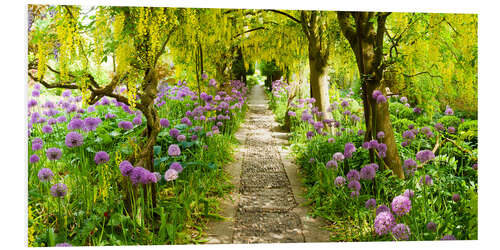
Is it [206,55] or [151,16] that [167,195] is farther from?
[206,55]

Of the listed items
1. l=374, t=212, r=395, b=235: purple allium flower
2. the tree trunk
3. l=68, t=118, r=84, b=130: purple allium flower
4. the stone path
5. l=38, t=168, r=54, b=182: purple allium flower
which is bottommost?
the stone path

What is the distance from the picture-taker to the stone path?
2.30 metres

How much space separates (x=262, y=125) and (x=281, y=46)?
1572mm

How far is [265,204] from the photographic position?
2.72 metres

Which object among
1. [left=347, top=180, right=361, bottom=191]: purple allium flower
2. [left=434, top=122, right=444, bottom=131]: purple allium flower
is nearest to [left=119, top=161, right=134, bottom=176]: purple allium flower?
[left=347, top=180, right=361, bottom=191]: purple allium flower

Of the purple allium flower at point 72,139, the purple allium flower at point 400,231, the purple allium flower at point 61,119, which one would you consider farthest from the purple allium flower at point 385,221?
the purple allium flower at point 61,119

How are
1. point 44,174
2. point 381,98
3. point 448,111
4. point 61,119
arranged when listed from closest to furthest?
point 44,174
point 381,98
point 61,119
point 448,111

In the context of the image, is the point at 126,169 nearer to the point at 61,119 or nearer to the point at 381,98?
the point at 61,119

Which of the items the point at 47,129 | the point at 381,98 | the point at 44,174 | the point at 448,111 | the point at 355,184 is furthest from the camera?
the point at 448,111

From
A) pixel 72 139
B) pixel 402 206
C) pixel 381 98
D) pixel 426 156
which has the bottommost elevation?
pixel 402 206

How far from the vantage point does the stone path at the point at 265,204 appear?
2299 mm

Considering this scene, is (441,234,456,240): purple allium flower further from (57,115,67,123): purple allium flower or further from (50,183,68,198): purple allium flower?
(57,115,67,123): purple allium flower

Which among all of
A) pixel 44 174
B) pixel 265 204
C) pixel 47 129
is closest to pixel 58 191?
pixel 44 174

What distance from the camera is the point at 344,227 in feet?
7.66
